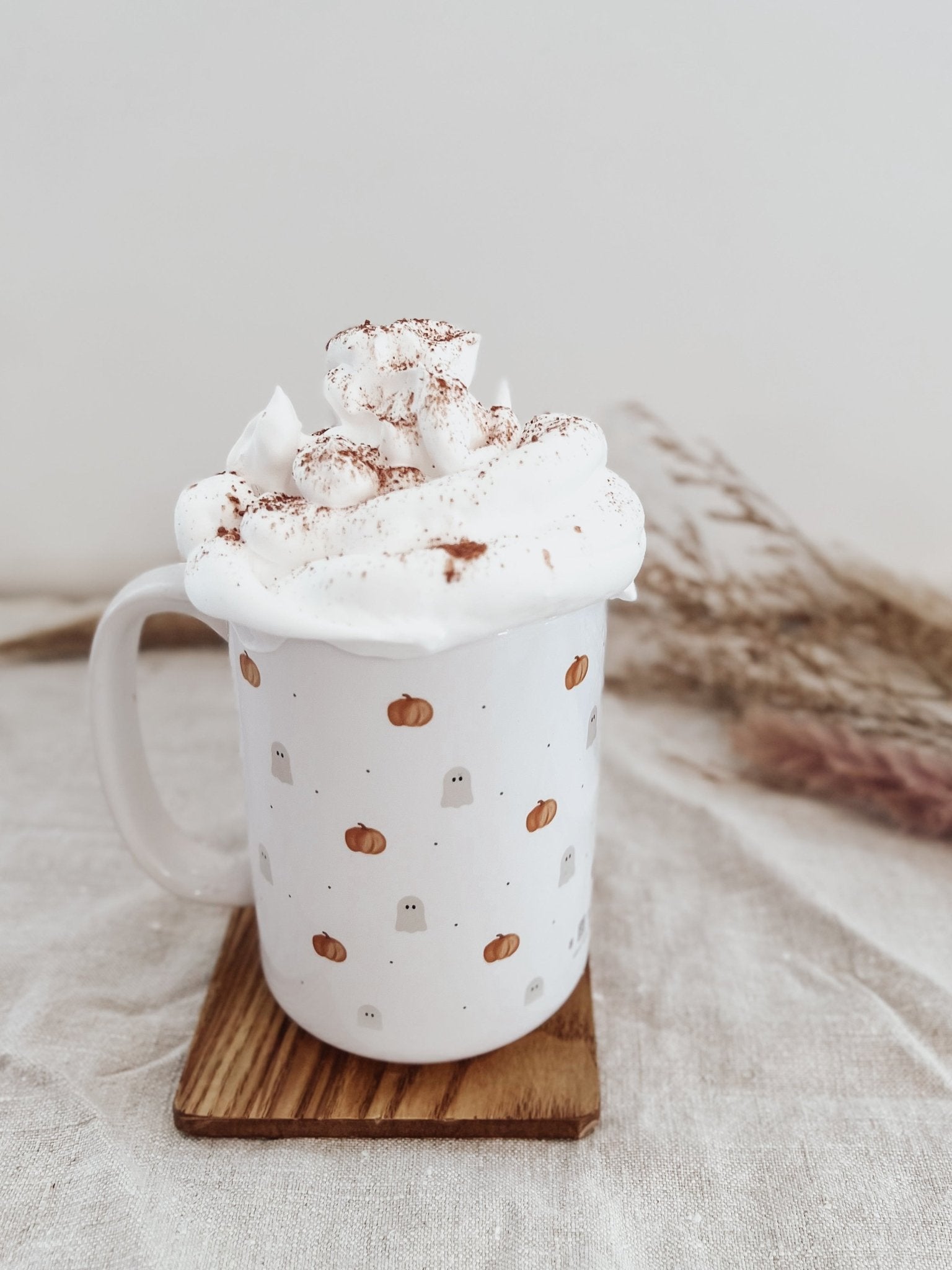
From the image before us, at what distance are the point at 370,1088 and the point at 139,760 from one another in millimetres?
270

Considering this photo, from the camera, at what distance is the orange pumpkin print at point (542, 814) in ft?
2.18

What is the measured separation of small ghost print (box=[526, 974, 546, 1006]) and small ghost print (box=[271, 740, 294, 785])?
0.21 metres

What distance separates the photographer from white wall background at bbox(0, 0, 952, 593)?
1138mm

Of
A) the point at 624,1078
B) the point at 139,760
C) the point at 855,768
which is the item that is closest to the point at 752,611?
the point at 855,768

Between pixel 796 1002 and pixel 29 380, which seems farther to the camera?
pixel 29 380

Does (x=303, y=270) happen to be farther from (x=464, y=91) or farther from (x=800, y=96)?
(x=800, y=96)

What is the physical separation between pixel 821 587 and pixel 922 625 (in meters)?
0.12

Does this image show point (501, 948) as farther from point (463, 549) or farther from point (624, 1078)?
point (463, 549)

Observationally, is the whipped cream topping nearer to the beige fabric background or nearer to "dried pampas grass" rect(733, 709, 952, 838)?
A: the beige fabric background

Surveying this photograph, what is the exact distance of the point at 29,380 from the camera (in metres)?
1.30

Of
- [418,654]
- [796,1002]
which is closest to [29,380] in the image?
[418,654]

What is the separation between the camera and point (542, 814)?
0.67m

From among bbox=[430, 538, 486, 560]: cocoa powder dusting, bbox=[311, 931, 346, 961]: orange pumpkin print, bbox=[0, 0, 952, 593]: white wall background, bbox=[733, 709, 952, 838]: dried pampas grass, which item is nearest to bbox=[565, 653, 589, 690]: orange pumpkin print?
bbox=[430, 538, 486, 560]: cocoa powder dusting

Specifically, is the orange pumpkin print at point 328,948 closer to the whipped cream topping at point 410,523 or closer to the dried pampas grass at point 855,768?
the whipped cream topping at point 410,523
